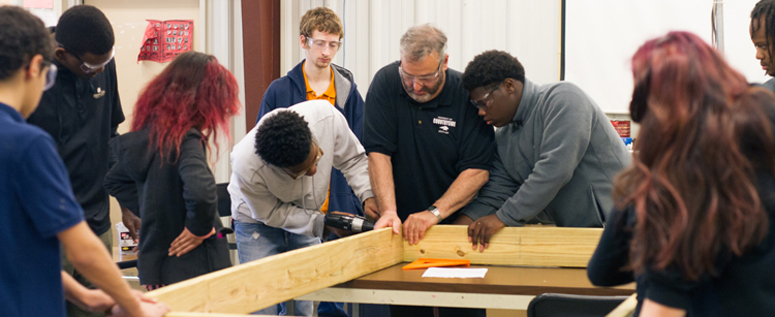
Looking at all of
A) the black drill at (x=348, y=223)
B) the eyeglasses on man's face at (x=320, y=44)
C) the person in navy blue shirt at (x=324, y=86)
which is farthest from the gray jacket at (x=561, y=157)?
the eyeglasses on man's face at (x=320, y=44)

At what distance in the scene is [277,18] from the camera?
441cm

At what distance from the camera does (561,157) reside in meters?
2.02

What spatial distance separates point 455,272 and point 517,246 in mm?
343

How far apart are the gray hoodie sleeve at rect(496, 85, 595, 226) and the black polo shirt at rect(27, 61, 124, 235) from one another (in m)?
1.51

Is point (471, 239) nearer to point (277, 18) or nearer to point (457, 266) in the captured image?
point (457, 266)

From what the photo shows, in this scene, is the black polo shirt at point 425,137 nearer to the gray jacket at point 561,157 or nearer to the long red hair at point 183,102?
the gray jacket at point 561,157

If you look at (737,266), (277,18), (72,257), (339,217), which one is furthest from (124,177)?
(277,18)

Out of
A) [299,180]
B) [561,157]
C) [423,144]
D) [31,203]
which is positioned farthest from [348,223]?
[31,203]

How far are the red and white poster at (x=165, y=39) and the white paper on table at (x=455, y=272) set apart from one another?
320 centimetres

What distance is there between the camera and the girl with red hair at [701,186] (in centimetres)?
78

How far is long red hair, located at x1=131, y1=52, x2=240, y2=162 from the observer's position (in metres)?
1.74

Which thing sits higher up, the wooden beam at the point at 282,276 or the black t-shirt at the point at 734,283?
the black t-shirt at the point at 734,283

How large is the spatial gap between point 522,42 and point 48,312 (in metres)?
3.51

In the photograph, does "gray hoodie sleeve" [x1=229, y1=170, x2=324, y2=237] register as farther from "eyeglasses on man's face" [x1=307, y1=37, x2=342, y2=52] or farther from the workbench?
"eyeglasses on man's face" [x1=307, y1=37, x2=342, y2=52]
